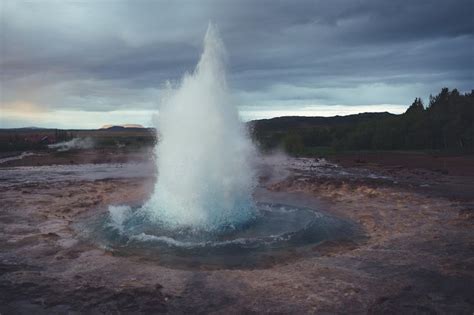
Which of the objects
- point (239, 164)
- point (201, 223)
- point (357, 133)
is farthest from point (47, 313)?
point (357, 133)

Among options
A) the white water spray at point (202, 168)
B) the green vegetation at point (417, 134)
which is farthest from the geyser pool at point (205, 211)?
the green vegetation at point (417, 134)

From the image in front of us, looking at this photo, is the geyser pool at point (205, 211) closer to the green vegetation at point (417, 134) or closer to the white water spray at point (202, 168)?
the white water spray at point (202, 168)

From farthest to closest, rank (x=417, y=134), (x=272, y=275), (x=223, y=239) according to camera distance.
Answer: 1. (x=417, y=134)
2. (x=223, y=239)
3. (x=272, y=275)

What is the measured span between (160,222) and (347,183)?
405 inches

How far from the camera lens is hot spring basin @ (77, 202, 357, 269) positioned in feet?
27.3

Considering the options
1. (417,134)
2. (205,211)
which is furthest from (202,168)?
(417,134)

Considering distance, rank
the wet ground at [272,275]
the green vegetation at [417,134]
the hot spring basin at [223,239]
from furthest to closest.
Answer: the green vegetation at [417,134]
the hot spring basin at [223,239]
the wet ground at [272,275]

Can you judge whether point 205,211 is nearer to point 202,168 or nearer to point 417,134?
point 202,168

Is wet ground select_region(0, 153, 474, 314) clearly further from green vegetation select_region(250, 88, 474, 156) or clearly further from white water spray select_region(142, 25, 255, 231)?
green vegetation select_region(250, 88, 474, 156)

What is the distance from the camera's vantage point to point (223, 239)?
9648 millimetres

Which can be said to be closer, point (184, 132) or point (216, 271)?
point (216, 271)

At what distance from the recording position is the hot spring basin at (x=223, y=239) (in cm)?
834

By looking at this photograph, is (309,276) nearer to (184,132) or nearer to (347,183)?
(184,132)

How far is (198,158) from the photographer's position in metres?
11.8
